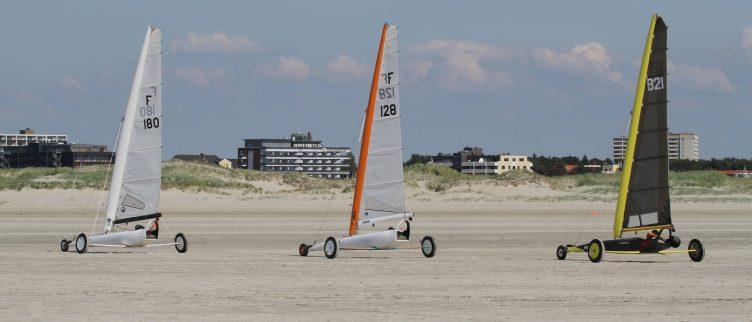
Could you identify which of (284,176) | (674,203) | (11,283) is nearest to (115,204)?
(11,283)

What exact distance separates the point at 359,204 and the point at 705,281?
8311 millimetres

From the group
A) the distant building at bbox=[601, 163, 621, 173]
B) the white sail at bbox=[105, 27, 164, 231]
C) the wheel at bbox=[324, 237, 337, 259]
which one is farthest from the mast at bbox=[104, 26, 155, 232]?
the distant building at bbox=[601, 163, 621, 173]

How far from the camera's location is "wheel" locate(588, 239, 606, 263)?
83.4 feet

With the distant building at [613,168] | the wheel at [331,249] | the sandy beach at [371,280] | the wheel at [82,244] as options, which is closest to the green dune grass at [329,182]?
the distant building at [613,168]

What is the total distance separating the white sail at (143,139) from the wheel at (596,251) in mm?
9510

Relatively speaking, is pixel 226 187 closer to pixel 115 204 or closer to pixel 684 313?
pixel 115 204

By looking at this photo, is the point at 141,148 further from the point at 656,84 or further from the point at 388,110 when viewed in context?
the point at 656,84

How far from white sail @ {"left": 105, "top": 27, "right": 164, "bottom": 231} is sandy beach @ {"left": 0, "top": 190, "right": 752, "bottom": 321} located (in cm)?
117

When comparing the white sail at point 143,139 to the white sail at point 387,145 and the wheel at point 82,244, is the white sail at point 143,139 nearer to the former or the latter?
the wheel at point 82,244

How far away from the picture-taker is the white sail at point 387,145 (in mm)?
27406

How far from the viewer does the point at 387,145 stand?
27.5 m

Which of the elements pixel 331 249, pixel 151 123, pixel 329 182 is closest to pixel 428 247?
pixel 331 249

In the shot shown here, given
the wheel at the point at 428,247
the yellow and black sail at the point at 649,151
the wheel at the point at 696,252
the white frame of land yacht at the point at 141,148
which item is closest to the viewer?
the wheel at the point at 696,252

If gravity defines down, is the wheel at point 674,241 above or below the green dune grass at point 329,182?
below
